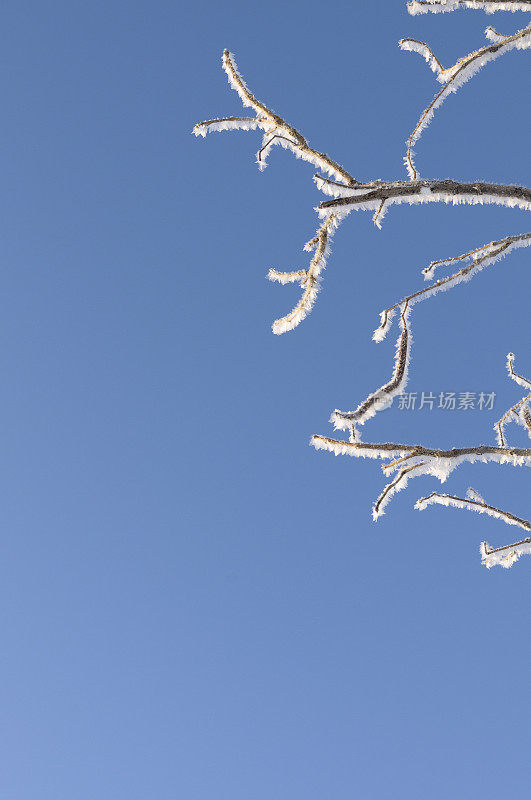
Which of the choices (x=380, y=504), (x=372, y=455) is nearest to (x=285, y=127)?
(x=372, y=455)

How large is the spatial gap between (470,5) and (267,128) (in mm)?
1285

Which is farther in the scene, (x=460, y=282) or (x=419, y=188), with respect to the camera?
(x=460, y=282)

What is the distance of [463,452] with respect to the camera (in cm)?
354

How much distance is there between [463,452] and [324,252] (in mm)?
1491

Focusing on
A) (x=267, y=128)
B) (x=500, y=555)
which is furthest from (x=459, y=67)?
(x=500, y=555)

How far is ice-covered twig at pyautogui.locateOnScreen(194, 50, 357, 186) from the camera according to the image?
320cm

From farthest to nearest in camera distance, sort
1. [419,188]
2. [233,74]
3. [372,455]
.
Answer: [372,455], [233,74], [419,188]

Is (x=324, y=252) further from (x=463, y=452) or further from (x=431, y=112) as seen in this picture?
(x=463, y=452)

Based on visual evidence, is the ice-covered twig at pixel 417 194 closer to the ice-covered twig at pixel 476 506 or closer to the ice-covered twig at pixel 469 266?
the ice-covered twig at pixel 469 266

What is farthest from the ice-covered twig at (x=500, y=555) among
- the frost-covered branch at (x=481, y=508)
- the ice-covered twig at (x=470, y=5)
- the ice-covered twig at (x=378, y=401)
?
the ice-covered twig at (x=470, y=5)

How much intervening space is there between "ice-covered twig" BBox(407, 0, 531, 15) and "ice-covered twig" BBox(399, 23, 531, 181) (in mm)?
127

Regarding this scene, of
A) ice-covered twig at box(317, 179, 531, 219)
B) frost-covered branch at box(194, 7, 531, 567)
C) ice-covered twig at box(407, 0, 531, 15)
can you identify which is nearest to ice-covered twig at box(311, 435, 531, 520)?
frost-covered branch at box(194, 7, 531, 567)

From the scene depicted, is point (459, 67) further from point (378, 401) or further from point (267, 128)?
point (378, 401)

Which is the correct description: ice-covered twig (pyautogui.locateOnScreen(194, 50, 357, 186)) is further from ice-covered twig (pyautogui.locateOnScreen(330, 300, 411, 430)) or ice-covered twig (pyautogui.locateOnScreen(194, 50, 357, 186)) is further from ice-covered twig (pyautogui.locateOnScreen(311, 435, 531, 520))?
ice-covered twig (pyautogui.locateOnScreen(311, 435, 531, 520))
